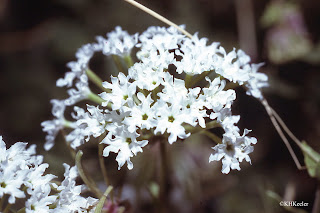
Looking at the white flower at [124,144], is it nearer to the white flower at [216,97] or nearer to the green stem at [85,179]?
the green stem at [85,179]

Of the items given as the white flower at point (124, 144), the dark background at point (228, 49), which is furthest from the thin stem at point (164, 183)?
the dark background at point (228, 49)

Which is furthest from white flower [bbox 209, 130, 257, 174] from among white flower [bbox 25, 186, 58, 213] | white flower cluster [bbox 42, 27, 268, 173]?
white flower [bbox 25, 186, 58, 213]

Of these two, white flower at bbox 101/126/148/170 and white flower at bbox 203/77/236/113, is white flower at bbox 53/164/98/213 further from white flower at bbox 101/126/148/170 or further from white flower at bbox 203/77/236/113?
white flower at bbox 203/77/236/113

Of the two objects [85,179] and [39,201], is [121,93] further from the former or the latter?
[39,201]

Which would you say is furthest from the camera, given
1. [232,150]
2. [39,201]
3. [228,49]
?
[228,49]

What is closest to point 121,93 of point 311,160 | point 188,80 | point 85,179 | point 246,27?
point 188,80

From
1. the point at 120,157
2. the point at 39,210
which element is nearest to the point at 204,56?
the point at 120,157

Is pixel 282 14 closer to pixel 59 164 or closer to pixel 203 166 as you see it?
pixel 203 166

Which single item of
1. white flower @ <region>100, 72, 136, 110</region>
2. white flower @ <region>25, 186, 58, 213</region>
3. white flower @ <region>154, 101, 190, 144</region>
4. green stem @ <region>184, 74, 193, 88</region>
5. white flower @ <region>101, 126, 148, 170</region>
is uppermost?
green stem @ <region>184, 74, 193, 88</region>
